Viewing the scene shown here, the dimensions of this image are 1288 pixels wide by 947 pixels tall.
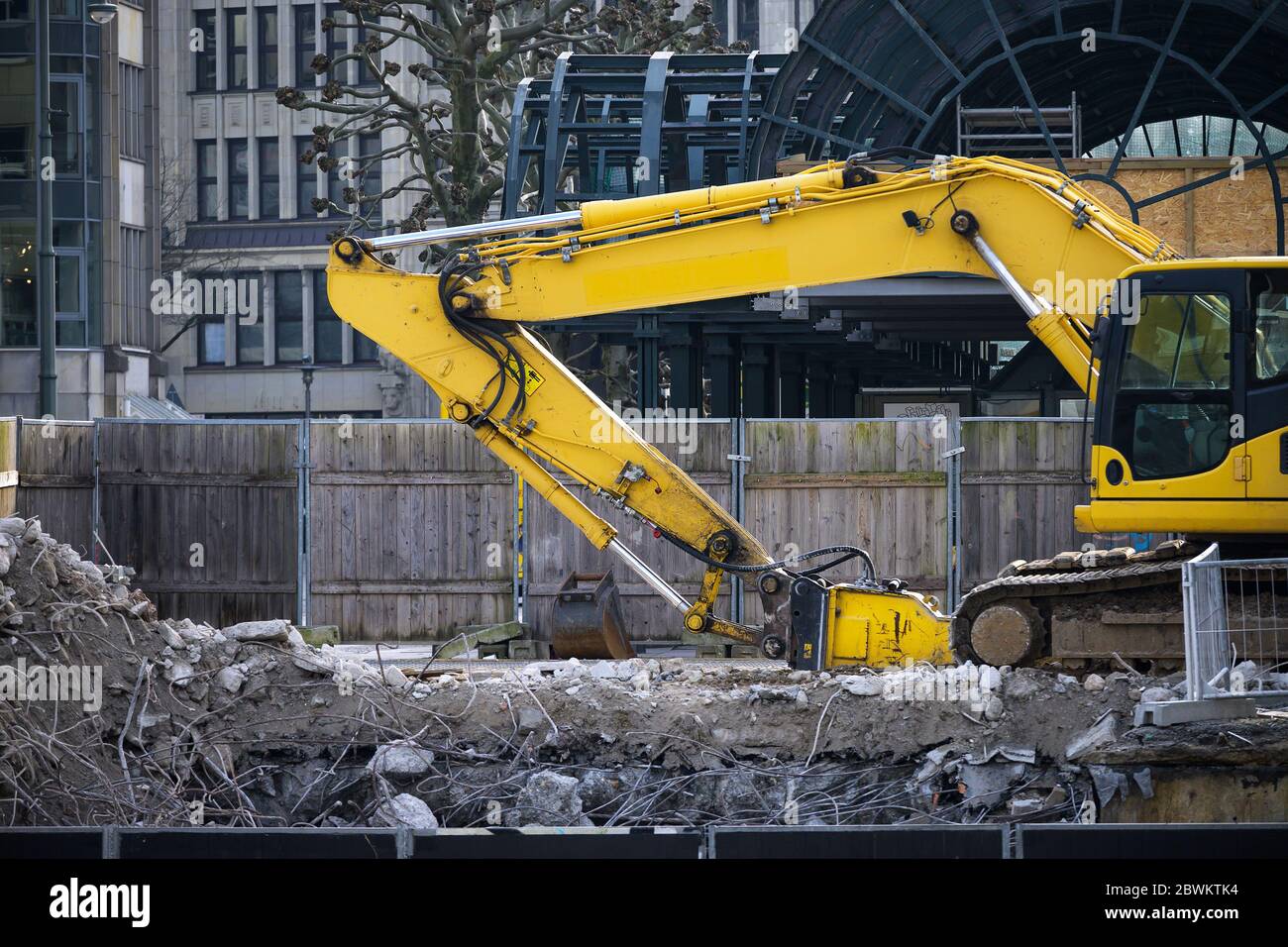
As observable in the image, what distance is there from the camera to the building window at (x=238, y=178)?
52.4m

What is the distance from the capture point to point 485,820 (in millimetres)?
10734

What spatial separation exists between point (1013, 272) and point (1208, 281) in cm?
145

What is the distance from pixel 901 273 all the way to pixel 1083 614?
2.66 m

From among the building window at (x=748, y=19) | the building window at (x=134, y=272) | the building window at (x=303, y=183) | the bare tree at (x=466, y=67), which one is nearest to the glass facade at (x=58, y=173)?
the building window at (x=134, y=272)

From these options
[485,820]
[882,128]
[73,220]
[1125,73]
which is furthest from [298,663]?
[73,220]

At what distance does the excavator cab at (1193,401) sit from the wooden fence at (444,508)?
259 inches

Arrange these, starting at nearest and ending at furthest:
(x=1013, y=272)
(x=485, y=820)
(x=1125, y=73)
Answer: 1. (x=485, y=820)
2. (x=1013, y=272)
3. (x=1125, y=73)

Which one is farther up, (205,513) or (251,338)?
(251,338)

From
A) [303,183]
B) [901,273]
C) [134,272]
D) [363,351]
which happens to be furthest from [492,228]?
[303,183]

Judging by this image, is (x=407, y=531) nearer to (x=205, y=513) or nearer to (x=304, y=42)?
(x=205, y=513)

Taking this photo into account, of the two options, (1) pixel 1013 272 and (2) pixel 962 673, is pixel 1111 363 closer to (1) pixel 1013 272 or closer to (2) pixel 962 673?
(1) pixel 1013 272

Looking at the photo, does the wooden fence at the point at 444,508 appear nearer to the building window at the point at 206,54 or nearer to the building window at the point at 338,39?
the building window at the point at 338,39

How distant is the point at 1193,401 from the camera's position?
35.8 ft

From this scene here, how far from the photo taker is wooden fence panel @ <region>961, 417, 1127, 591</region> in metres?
17.7
